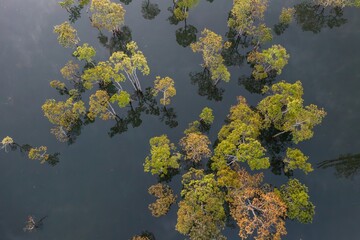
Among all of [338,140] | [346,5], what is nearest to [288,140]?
[338,140]

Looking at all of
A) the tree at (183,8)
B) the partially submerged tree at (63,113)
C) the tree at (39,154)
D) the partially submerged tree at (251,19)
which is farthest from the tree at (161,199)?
the tree at (183,8)

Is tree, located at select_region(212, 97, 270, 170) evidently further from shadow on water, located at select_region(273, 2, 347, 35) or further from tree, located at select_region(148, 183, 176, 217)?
shadow on water, located at select_region(273, 2, 347, 35)

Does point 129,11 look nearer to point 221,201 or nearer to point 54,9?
point 54,9

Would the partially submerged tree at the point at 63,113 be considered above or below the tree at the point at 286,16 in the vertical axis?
below

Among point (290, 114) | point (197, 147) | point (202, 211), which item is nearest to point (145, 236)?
point (202, 211)

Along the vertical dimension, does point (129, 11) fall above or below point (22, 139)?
above

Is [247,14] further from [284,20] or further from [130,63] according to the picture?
[130,63]

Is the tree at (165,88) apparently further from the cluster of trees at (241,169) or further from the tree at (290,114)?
the tree at (290,114)
